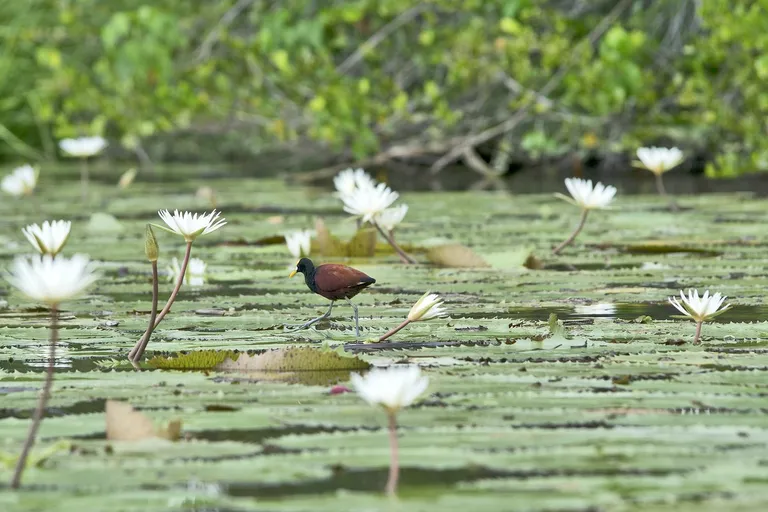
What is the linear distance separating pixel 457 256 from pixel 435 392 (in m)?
1.67

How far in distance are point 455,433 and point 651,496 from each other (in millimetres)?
344

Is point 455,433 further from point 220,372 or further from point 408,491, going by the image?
point 220,372

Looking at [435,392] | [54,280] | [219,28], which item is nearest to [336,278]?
[435,392]

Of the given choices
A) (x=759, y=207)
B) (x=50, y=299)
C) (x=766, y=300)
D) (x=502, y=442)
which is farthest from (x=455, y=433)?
(x=759, y=207)

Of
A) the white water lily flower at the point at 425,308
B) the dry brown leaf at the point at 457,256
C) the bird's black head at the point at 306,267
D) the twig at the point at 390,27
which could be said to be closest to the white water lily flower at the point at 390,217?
the dry brown leaf at the point at 457,256

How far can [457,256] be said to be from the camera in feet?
11.6

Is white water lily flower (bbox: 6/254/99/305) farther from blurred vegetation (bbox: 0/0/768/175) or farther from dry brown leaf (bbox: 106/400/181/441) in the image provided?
blurred vegetation (bbox: 0/0/768/175)

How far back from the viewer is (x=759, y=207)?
211 inches

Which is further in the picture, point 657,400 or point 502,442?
point 657,400

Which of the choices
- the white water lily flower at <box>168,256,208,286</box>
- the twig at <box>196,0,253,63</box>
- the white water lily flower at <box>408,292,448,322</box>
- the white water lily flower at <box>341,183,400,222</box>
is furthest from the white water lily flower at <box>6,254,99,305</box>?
the twig at <box>196,0,253,63</box>

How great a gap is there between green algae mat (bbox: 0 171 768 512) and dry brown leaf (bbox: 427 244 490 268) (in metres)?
0.03

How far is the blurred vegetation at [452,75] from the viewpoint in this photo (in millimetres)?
6848

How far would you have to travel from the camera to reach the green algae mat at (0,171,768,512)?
1396mm

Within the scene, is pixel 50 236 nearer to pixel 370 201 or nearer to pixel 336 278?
pixel 336 278
